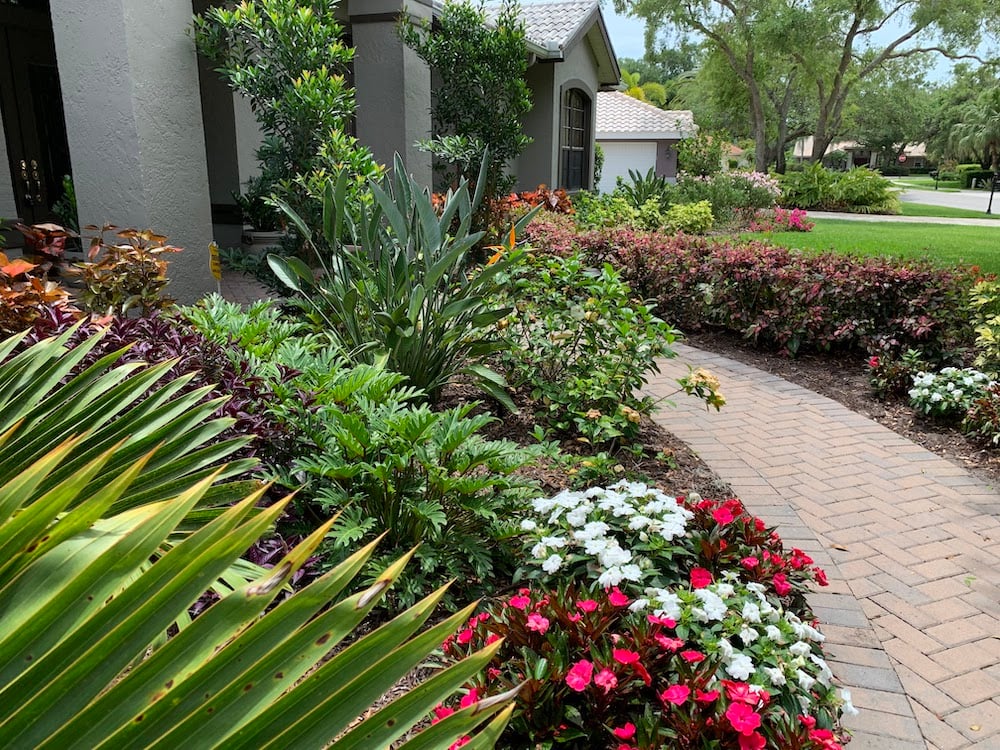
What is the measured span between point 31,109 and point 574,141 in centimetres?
1093

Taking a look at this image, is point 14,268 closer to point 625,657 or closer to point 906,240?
point 625,657

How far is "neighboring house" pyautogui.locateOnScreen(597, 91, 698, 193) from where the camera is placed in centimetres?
2481

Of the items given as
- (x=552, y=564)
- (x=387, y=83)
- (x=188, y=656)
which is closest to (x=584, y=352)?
(x=552, y=564)

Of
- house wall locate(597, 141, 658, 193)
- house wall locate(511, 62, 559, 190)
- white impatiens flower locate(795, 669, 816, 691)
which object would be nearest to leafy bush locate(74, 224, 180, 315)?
white impatiens flower locate(795, 669, 816, 691)

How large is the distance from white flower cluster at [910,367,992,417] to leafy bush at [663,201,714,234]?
8254 mm

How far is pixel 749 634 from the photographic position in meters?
2.32

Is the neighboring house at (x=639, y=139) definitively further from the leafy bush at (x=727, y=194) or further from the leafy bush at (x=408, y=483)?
the leafy bush at (x=408, y=483)

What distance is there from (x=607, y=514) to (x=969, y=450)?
3.30 metres

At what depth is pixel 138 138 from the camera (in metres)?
5.11

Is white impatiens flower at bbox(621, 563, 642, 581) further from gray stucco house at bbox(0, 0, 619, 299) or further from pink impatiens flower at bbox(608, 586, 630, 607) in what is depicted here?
gray stucco house at bbox(0, 0, 619, 299)

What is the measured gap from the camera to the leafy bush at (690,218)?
538 inches

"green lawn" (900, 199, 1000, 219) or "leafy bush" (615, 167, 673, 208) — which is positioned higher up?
"leafy bush" (615, 167, 673, 208)

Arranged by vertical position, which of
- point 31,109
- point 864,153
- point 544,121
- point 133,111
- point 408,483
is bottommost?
point 408,483

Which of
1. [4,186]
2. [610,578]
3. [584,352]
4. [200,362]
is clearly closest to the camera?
[610,578]
